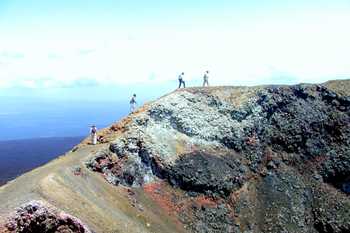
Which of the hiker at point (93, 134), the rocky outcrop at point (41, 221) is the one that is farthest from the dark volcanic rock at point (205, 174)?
the rocky outcrop at point (41, 221)

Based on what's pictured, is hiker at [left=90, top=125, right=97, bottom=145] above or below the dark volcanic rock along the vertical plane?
above

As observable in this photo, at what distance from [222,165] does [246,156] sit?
4.66 m

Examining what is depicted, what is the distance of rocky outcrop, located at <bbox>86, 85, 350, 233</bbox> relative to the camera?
6059 cm

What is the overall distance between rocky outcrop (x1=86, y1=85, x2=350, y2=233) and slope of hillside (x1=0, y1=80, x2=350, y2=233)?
0.42 feet

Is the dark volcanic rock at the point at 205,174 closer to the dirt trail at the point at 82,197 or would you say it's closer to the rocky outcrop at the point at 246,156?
the rocky outcrop at the point at 246,156

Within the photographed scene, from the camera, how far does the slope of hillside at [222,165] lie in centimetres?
5462

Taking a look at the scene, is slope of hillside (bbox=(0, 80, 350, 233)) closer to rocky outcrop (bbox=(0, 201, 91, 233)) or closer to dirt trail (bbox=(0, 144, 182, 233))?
dirt trail (bbox=(0, 144, 182, 233))

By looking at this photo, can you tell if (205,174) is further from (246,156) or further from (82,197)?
(82,197)

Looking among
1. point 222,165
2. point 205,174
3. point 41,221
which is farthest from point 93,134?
point 41,221

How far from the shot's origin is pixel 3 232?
38.1m

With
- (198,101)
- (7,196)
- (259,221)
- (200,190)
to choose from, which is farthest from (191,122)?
(7,196)

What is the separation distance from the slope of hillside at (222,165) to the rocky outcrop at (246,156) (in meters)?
0.13

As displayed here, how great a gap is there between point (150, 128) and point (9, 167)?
145218 mm

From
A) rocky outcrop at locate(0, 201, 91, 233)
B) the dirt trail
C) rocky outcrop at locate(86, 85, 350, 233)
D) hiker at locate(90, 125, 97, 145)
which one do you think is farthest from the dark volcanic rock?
rocky outcrop at locate(0, 201, 91, 233)
